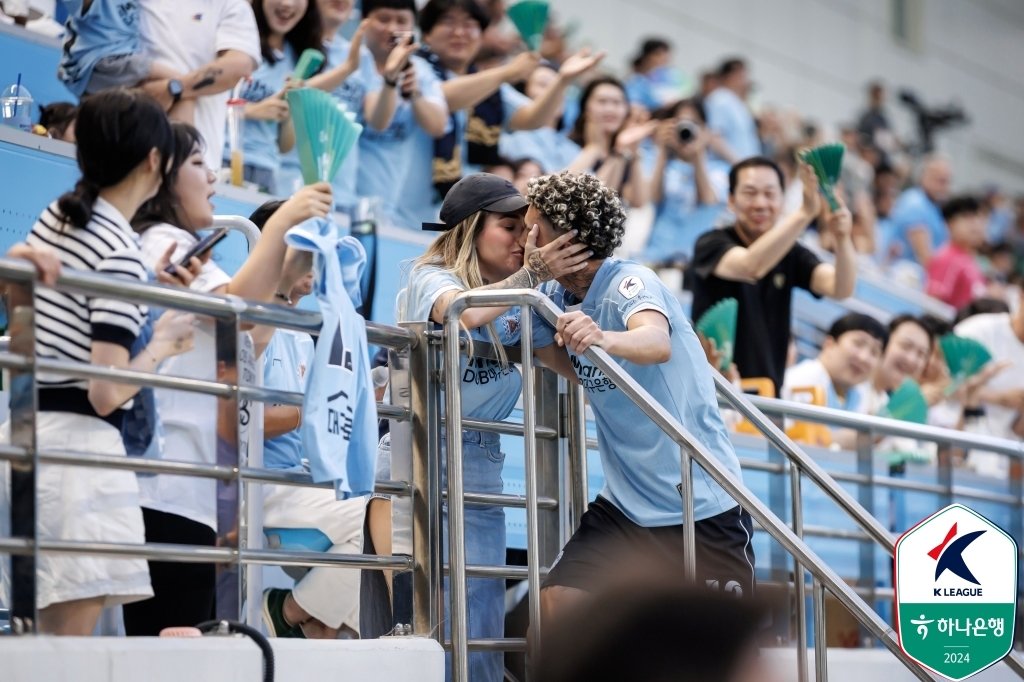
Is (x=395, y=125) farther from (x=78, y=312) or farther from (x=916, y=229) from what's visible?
(x=916, y=229)

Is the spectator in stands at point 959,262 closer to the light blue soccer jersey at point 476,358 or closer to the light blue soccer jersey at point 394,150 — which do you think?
the light blue soccer jersey at point 394,150

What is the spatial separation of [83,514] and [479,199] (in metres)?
1.37

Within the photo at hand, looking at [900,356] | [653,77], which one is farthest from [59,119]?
[653,77]

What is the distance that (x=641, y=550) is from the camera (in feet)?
12.3

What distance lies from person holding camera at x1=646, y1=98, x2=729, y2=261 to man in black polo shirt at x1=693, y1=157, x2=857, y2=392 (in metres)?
2.19

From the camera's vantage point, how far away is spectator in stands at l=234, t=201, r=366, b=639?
3.98m

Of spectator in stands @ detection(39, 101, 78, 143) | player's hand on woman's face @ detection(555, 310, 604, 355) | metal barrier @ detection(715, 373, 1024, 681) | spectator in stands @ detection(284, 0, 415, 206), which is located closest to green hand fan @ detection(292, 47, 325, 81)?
spectator in stands @ detection(284, 0, 415, 206)

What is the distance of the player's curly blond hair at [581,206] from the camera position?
381 cm

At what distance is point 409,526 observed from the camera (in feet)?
12.7

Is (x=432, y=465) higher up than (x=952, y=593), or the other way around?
(x=432, y=465)

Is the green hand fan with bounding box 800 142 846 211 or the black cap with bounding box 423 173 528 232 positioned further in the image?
the green hand fan with bounding box 800 142 846 211

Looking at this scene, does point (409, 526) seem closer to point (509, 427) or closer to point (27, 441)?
point (509, 427)

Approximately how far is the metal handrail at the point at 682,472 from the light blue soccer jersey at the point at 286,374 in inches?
16.5

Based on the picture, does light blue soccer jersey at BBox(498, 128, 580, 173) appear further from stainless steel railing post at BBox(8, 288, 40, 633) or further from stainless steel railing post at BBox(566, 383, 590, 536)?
stainless steel railing post at BBox(8, 288, 40, 633)
